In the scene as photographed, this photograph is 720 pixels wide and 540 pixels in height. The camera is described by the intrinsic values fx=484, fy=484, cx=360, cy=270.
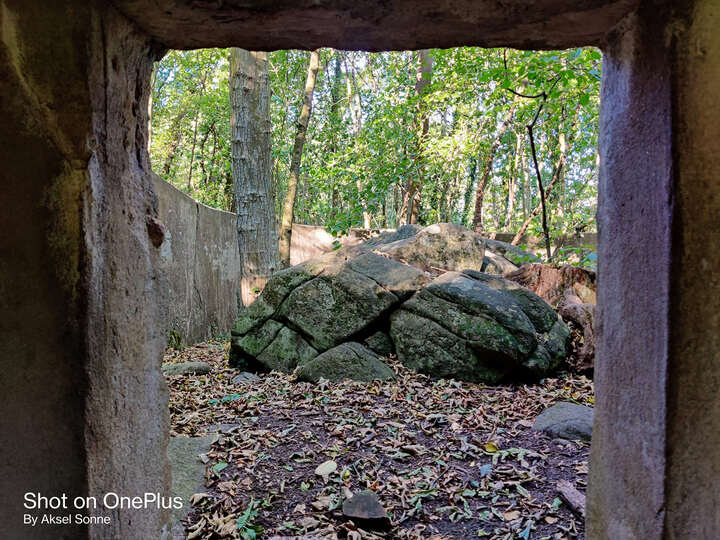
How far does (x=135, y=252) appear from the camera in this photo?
5.22ft

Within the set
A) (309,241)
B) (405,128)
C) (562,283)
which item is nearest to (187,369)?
(562,283)

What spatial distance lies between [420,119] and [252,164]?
4345 millimetres

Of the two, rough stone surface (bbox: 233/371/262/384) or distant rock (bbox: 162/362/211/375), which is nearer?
rough stone surface (bbox: 233/371/262/384)

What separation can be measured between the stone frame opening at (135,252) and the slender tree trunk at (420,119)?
6.62 meters

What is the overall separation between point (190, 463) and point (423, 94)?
24.0 ft

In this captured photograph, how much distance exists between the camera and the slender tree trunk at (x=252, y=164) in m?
6.24

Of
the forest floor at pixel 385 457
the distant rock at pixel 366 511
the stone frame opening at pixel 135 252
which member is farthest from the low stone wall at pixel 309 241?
the stone frame opening at pixel 135 252

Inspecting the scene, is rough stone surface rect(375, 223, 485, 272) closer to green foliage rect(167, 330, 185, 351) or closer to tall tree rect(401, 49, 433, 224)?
tall tree rect(401, 49, 433, 224)

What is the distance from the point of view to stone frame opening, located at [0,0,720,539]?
4.04ft

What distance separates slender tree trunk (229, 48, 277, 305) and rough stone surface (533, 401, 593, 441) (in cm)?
404

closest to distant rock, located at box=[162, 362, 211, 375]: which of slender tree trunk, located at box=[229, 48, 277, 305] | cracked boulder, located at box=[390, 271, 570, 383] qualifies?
slender tree trunk, located at box=[229, 48, 277, 305]

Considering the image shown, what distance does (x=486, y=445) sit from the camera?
3.21m

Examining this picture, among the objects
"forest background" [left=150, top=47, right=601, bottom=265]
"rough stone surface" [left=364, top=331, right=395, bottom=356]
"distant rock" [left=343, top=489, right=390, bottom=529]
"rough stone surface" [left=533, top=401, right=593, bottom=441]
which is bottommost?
"distant rock" [left=343, top=489, right=390, bottom=529]

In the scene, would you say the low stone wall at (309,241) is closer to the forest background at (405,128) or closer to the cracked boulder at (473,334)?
the forest background at (405,128)
